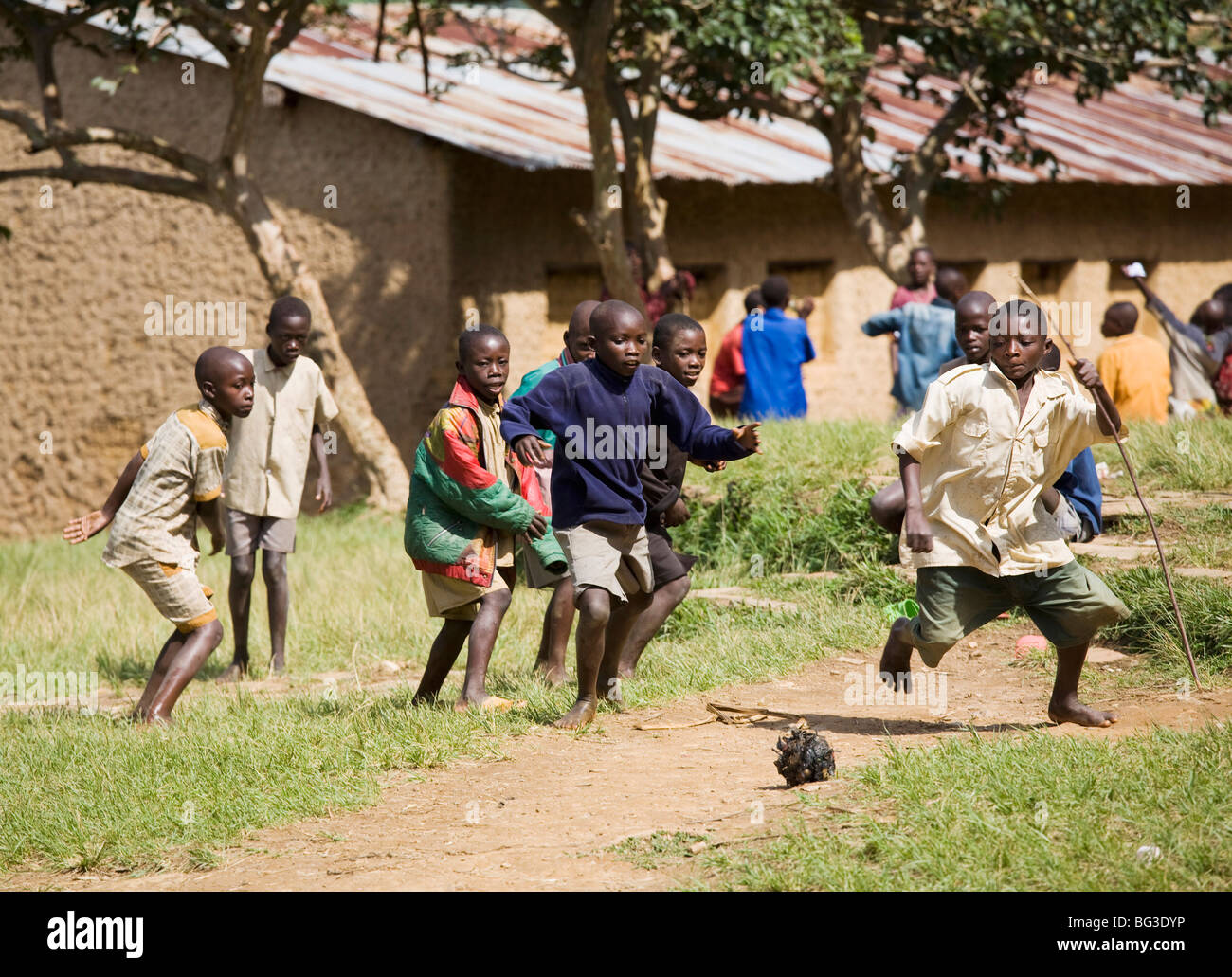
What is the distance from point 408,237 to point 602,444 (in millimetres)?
7483

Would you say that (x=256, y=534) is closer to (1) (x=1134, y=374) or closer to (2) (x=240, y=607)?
(2) (x=240, y=607)

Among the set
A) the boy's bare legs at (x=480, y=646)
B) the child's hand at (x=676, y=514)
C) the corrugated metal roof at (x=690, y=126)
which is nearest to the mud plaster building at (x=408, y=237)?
the corrugated metal roof at (x=690, y=126)

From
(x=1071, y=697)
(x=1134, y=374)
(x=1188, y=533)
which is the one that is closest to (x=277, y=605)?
(x=1071, y=697)

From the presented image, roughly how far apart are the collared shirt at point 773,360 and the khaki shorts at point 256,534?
4.15m

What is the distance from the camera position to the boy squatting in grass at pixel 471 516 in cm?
519

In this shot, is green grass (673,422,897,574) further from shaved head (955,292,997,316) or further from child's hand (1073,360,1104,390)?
child's hand (1073,360,1104,390)

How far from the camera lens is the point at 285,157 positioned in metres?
12.2

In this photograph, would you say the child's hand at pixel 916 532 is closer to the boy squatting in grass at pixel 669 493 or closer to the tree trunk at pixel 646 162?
the boy squatting in grass at pixel 669 493

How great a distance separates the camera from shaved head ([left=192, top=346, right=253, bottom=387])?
548 centimetres

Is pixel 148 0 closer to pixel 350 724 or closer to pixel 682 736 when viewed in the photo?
pixel 350 724

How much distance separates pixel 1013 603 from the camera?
15.3 feet

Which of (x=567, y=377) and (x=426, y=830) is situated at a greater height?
(x=567, y=377)

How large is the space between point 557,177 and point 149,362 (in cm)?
410
